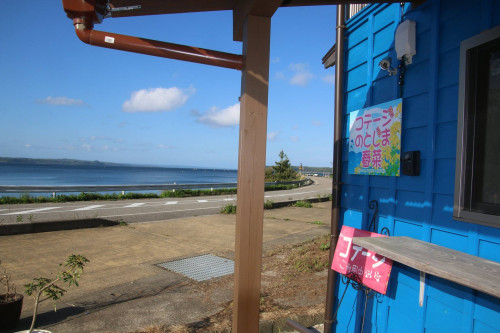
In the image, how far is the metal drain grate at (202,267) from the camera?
5707 mm

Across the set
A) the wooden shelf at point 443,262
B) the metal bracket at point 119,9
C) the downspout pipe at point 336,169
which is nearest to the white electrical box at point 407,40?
the downspout pipe at point 336,169

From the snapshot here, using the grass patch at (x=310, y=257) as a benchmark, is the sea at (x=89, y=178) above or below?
below

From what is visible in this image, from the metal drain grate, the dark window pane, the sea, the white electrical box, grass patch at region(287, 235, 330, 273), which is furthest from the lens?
the sea

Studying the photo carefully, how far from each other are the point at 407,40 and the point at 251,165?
161 centimetres

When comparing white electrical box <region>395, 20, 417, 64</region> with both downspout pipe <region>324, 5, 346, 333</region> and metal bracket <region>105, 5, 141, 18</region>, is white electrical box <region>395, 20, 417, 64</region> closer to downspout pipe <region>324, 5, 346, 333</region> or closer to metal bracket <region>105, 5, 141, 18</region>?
downspout pipe <region>324, 5, 346, 333</region>

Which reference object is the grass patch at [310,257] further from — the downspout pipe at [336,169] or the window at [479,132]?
the window at [479,132]

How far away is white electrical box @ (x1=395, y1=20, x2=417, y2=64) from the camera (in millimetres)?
2590

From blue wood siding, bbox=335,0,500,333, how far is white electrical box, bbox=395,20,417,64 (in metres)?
0.05

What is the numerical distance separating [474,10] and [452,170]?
3.46ft

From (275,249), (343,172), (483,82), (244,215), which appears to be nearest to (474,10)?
(483,82)

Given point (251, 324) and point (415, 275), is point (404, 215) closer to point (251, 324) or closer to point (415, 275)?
point (415, 275)

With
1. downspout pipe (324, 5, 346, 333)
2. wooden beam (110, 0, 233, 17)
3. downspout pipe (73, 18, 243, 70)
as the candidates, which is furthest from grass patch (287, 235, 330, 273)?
wooden beam (110, 0, 233, 17)

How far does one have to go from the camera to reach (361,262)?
3.03 metres

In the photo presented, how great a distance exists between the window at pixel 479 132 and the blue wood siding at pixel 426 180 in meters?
0.08
